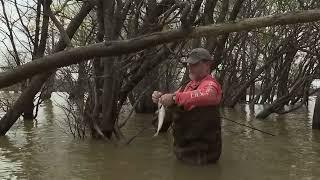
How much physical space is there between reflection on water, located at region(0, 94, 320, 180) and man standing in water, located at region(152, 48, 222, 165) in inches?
9.4

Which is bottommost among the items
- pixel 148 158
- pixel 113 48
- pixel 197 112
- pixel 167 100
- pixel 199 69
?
pixel 148 158

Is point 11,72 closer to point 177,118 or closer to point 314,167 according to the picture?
point 177,118

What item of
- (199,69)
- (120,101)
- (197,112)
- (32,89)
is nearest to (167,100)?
(197,112)

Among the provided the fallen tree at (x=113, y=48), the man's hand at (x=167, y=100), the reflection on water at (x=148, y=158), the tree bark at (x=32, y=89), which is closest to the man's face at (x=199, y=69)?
the man's hand at (x=167, y=100)

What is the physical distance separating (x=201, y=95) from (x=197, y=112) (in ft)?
1.15

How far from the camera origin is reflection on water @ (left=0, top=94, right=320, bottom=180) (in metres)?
7.82

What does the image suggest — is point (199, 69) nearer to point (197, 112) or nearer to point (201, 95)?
point (201, 95)

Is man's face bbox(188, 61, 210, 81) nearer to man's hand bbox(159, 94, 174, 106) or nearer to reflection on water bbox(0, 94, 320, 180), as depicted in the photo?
man's hand bbox(159, 94, 174, 106)

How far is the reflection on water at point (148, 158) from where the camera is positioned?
7.82 metres

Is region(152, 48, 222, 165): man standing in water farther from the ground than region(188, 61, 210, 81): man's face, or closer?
closer

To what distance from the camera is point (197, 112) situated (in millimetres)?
7871

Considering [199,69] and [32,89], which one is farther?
[32,89]

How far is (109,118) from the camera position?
10914mm

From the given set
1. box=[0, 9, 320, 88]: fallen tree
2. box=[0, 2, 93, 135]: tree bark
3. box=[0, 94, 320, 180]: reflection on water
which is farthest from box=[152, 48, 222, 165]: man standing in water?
box=[0, 2, 93, 135]: tree bark
